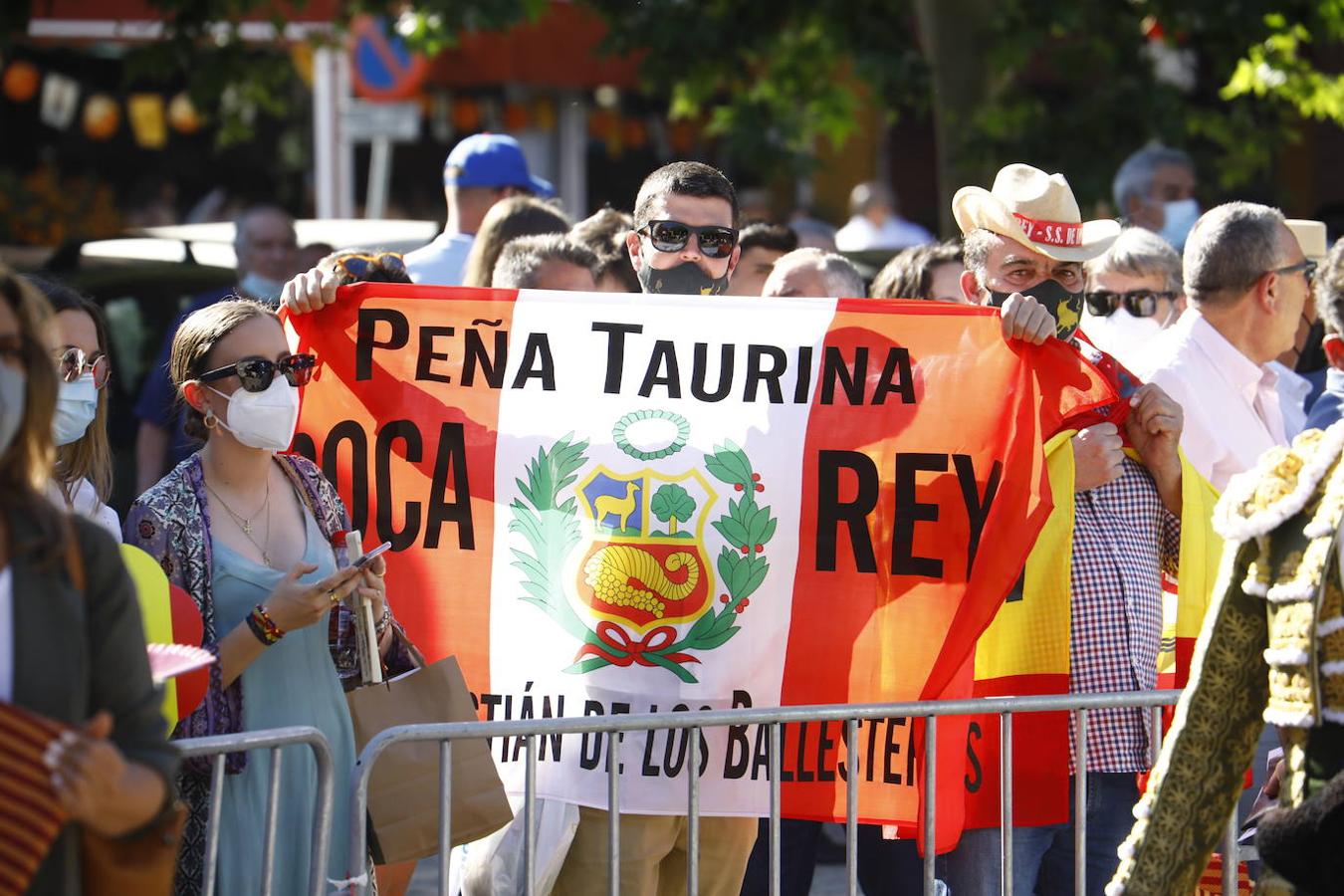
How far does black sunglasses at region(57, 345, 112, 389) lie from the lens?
169 inches

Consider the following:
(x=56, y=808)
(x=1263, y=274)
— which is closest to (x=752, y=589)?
(x=1263, y=274)

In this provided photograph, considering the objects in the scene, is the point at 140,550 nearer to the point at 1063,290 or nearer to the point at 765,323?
the point at 765,323

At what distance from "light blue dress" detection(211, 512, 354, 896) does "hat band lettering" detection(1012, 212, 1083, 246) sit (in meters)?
1.85

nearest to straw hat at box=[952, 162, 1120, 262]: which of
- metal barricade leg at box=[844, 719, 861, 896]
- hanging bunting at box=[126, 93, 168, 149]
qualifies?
metal barricade leg at box=[844, 719, 861, 896]

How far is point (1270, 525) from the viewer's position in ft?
10.0

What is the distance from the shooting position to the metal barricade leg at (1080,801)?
4234mm

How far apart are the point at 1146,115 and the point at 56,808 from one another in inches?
368

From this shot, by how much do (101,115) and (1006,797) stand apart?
1518cm

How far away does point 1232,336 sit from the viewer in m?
5.34

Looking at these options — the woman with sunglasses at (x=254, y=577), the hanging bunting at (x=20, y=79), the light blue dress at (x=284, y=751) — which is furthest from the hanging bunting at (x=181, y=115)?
the light blue dress at (x=284, y=751)

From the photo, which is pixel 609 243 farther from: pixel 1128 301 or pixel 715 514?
pixel 715 514

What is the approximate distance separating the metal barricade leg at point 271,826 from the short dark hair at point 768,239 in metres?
3.36

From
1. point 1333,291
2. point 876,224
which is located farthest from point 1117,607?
point 876,224

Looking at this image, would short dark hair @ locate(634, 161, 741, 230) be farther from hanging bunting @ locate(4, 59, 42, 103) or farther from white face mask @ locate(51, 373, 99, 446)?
hanging bunting @ locate(4, 59, 42, 103)
